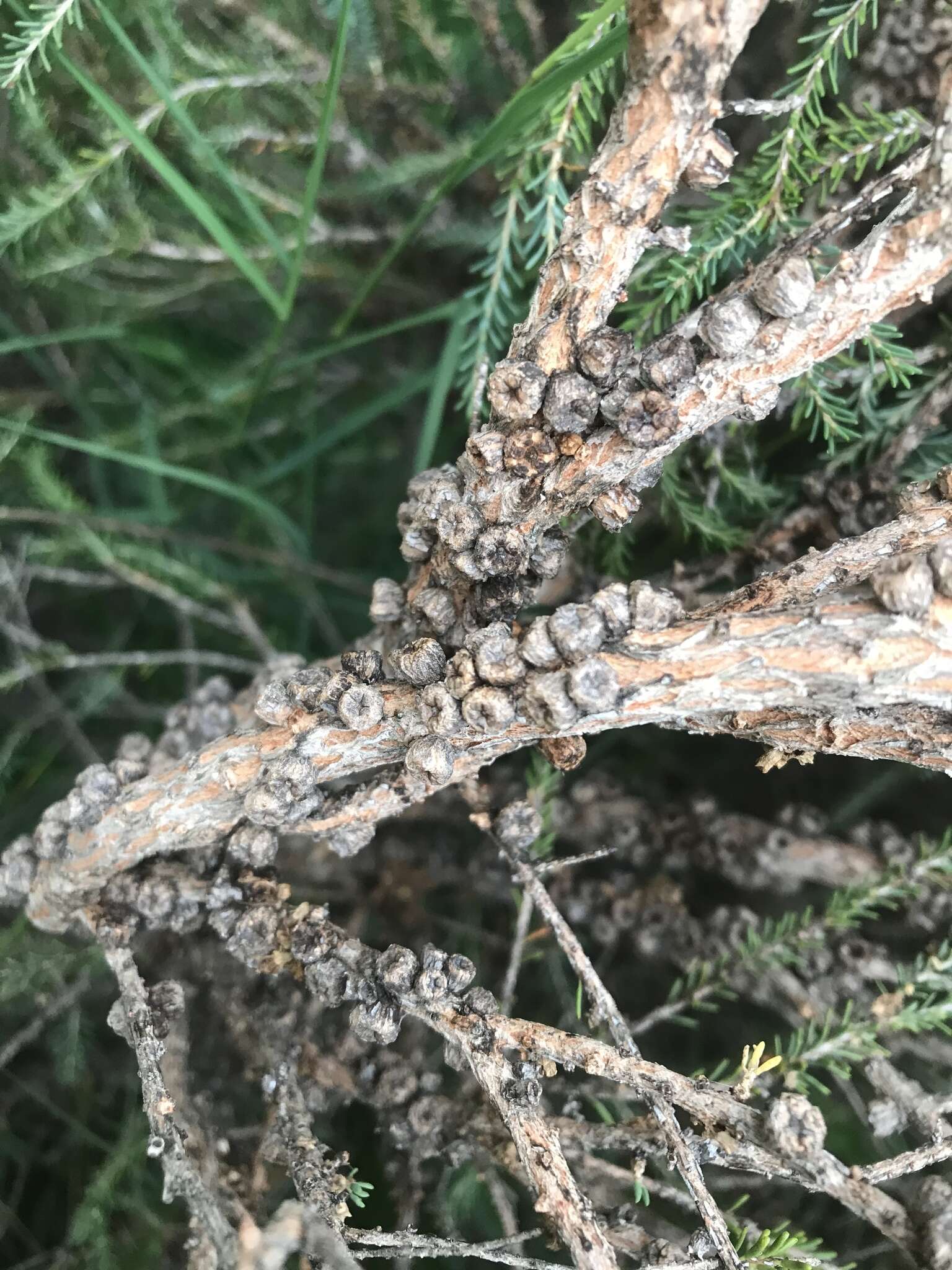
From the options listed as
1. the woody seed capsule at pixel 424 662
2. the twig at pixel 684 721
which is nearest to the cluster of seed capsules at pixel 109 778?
the twig at pixel 684 721

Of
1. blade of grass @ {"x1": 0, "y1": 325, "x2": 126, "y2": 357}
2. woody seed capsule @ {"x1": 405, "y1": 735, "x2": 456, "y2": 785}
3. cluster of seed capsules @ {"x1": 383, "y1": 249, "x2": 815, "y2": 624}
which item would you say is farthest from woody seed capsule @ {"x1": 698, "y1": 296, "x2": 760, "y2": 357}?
blade of grass @ {"x1": 0, "y1": 325, "x2": 126, "y2": 357}

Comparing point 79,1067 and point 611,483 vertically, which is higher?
point 611,483

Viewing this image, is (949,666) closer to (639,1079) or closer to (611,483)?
(611,483)

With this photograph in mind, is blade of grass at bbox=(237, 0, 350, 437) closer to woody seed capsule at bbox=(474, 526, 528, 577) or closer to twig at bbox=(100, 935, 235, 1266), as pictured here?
woody seed capsule at bbox=(474, 526, 528, 577)

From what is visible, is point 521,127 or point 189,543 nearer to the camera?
point 521,127

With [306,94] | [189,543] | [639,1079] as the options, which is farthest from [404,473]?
[639,1079]

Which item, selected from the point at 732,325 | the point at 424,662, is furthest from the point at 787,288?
the point at 424,662

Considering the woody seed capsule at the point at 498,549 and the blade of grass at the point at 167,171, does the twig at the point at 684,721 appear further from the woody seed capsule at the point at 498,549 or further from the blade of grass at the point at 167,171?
the blade of grass at the point at 167,171

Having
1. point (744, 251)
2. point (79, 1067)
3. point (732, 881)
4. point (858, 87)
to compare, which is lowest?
point (732, 881)

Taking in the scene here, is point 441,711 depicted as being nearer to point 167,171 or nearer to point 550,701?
point 550,701
